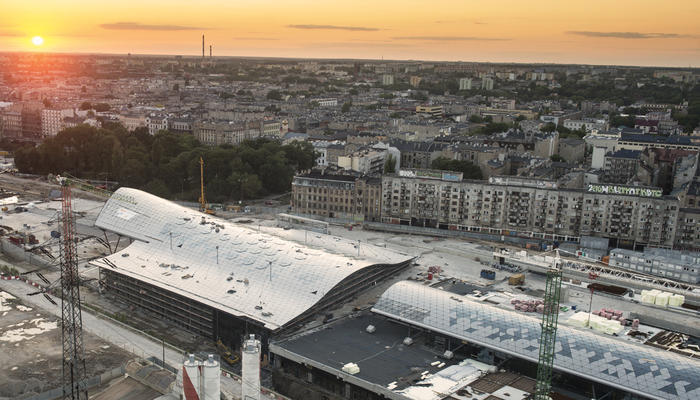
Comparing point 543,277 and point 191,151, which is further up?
point 191,151

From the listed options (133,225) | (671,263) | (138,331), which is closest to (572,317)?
(671,263)

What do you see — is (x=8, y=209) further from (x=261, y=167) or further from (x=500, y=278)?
(x=500, y=278)

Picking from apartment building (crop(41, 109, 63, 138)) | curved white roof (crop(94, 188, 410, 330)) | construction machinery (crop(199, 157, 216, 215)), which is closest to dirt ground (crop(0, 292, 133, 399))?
curved white roof (crop(94, 188, 410, 330))

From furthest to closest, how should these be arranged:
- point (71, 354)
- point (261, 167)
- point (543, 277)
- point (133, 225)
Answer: point (261, 167), point (543, 277), point (133, 225), point (71, 354)

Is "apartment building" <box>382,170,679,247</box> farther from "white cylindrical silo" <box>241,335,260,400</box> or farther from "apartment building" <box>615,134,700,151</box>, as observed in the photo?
"white cylindrical silo" <box>241,335,260,400</box>

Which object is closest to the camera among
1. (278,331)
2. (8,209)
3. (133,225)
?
(278,331)

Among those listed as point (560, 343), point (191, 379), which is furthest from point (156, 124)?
point (560, 343)

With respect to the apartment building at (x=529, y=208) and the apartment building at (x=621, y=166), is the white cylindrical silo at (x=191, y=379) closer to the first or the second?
the apartment building at (x=529, y=208)
